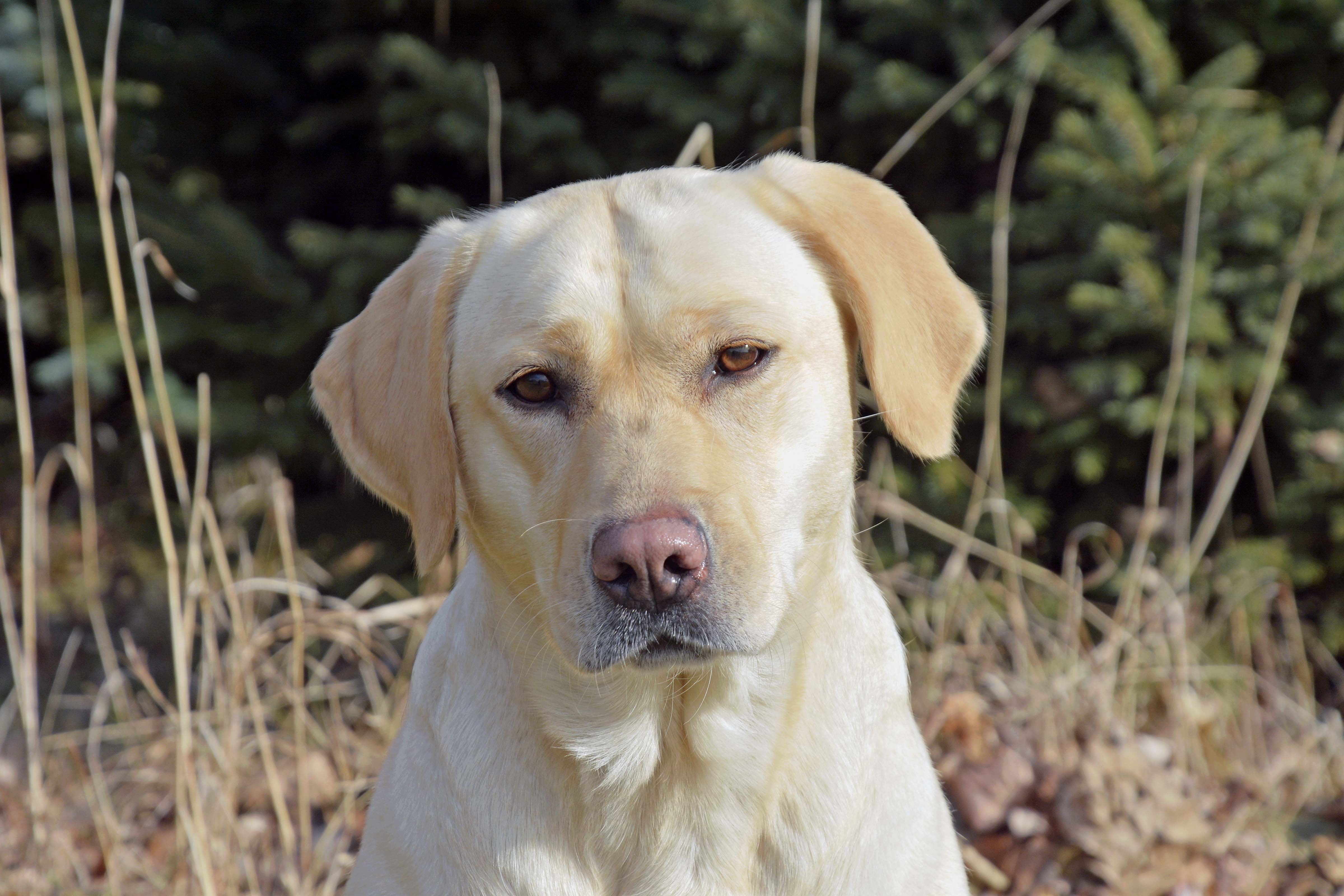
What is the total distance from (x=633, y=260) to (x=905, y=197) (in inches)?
104

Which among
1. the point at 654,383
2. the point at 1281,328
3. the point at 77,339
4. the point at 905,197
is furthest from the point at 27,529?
the point at 1281,328

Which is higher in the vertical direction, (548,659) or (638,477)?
(638,477)

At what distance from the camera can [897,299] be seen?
2045mm

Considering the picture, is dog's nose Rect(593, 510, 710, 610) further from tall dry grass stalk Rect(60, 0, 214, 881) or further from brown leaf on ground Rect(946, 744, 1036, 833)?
brown leaf on ground Rect(946, 744, 1036, 833)

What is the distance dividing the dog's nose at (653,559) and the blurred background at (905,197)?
1676mm

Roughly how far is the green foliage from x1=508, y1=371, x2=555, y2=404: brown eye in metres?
A: 2.23

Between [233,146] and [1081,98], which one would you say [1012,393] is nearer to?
[1081,98]

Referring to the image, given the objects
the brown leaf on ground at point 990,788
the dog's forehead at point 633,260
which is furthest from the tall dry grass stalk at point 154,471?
the brown leaf on ground at point 990,788

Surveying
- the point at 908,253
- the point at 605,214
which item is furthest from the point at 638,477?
the point at 908,253

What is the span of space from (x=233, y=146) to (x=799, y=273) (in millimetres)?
3558

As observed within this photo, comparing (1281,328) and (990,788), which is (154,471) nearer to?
(990,788)

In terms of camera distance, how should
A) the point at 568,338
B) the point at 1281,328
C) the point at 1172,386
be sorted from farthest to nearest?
the point at 1281,328 → the point at 1172,386 → the point at 568,338

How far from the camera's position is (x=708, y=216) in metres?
2.03

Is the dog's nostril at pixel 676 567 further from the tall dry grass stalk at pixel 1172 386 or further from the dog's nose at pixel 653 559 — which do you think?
the tall dry grass stalk at pixel 1172 386
